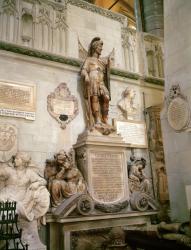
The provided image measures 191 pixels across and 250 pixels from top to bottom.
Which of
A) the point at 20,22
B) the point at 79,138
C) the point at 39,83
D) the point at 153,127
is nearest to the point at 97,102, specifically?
the point at 79,138

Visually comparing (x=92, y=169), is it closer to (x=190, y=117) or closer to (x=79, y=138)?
(x=79, y=138)

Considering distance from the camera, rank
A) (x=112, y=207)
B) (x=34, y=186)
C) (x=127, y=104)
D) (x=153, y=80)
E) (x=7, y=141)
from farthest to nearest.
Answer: (x=153, y=80) → (x=127, y=104) → (x=112, y=207) → (x=7, y=141) → (x=34, y=186)

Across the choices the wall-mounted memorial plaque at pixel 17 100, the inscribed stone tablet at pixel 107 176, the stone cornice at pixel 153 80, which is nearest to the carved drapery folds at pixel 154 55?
the stone cornice at pixel 153 80

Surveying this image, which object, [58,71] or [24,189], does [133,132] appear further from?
[24,189]

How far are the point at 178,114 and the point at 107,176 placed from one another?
1.87m

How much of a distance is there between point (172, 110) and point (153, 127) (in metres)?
1.47

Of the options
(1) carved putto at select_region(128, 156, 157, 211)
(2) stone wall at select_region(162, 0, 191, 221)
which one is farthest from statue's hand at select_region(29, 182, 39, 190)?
(2) stone wall at select_region(162, 0, 191, 221)

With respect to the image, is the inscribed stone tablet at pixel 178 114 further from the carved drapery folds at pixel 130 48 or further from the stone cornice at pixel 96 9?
the stone cornice at pixel 96 9

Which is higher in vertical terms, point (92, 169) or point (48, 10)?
point (48, 10)

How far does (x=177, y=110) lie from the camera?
19.3ft

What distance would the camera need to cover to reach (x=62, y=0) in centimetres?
716

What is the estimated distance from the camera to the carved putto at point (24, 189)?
15.2ft

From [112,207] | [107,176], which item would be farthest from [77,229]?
[107,176]

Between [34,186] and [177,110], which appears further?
[177,110]
